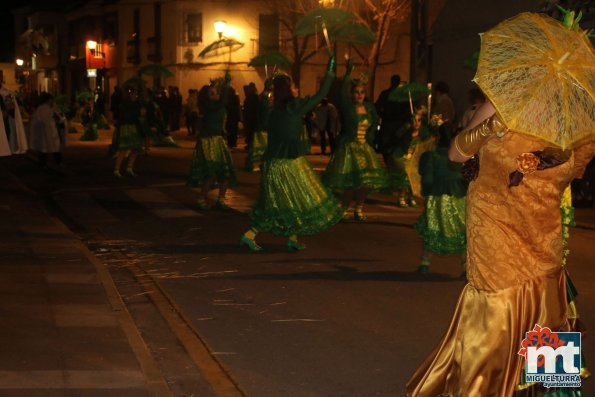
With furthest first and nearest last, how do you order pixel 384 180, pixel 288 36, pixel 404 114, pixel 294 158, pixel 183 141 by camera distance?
pixel 288 36 < pixel 183 141 < pixel 404 114 < pixel 384 180 < pixel 294 158

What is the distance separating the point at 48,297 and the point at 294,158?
3.34m

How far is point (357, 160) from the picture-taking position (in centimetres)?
1332

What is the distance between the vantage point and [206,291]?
29.2 feet

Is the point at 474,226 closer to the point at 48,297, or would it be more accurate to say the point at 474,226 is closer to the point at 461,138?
the point at 461,138

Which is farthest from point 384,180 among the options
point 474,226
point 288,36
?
point 288,36

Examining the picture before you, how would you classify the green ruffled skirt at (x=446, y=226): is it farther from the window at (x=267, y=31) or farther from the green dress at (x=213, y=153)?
the window at (x=267, y=31)

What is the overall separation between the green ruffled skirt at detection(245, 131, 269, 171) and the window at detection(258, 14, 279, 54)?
25.0 m

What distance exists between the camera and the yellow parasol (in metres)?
4.43

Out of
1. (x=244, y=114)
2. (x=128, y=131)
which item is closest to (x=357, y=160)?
(x=128, y=131)

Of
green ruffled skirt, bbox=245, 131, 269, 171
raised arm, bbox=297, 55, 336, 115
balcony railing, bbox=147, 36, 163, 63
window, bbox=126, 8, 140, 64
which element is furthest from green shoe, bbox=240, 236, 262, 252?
window, bbox=126, 8, 140, 64

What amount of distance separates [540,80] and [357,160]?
29.0 feet

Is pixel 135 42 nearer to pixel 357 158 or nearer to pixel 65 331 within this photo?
pixel 357 158

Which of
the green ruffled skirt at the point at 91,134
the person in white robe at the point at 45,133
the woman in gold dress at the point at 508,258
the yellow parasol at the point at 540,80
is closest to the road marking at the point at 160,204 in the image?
the person in white robe at the point at 45,133

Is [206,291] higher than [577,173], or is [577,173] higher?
[577,173]
